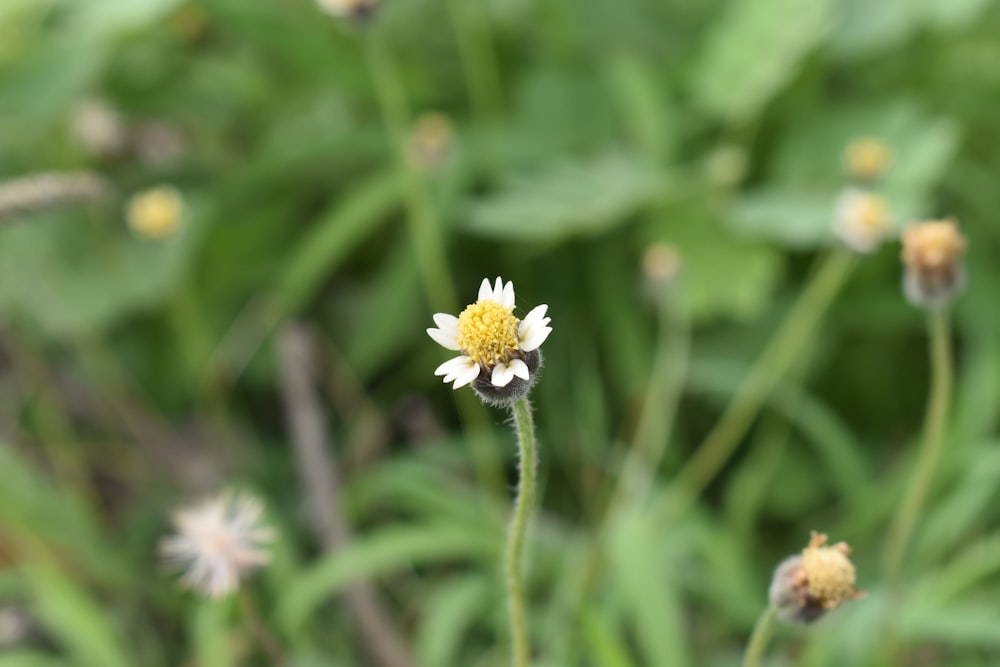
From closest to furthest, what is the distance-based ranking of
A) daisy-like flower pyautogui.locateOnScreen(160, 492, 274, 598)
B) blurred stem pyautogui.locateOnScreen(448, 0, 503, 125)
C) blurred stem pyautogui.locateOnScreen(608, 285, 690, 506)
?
daisy-like flower pyautogui.locateOnScreen(160, 492, 274, 598)
blurred stem pyautogui.locateOnScreen(608, 285, 690, 506)
blurred stem pyautogui.locateOnScreen(448, 0, 503, 125)

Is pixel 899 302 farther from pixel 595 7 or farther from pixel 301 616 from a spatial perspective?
pixel 301 616

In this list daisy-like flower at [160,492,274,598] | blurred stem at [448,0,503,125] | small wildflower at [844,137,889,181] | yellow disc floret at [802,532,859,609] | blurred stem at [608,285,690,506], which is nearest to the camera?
yellow disc floret at [802,532,859,609]

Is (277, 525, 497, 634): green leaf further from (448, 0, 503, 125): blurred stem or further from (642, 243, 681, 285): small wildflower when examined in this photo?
(448, 0, 503, 125): blurred stem

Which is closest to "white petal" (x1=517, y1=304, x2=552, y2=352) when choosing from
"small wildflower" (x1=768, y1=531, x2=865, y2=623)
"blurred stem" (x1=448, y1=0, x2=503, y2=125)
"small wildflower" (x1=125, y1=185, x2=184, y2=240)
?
"small wildflower" (x1=768, y1=531, x2=865, y2=623)

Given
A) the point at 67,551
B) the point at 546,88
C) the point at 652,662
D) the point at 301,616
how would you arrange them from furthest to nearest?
the point at 546,88 → the point at 67,551 → the point at 301,616 → the point at 652,662

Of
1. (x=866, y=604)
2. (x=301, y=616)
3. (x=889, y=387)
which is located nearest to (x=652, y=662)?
(x=866, y=604)

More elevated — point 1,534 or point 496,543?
point 1,534

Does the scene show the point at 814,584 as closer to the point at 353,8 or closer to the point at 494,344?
the point at 494,344
